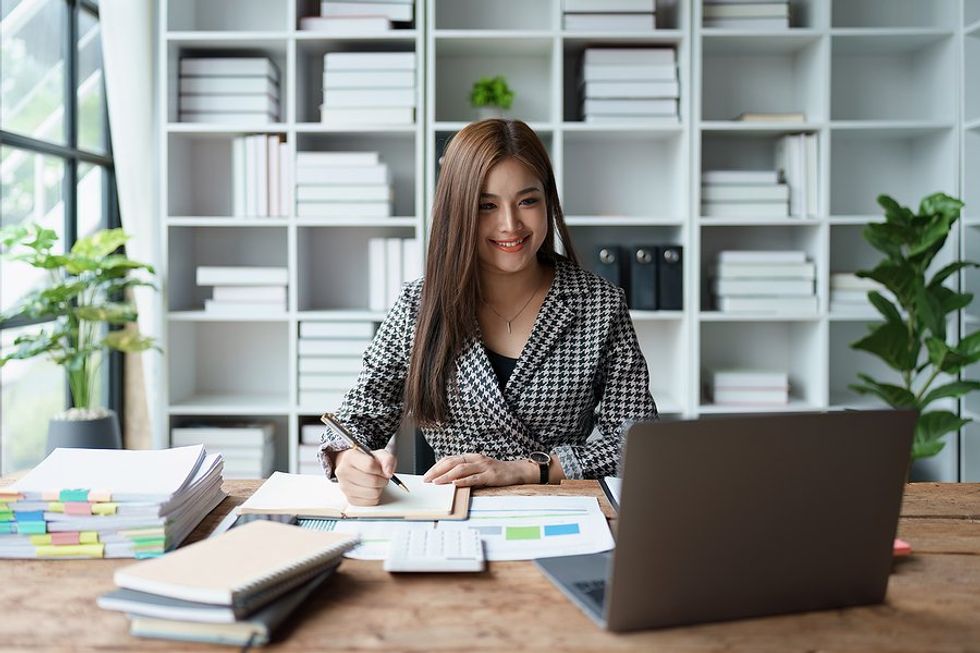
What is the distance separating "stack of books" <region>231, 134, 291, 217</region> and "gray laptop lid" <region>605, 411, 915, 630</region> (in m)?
2.61

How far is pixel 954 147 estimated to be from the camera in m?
3.18

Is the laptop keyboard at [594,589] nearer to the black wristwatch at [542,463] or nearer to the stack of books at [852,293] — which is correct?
the black wristwatch at [542,463]

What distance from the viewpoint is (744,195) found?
3.22m

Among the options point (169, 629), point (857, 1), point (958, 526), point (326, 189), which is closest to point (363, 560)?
point (169, 629)

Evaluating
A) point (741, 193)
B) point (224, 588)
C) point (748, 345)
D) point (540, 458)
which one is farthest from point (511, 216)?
point (748, 345)

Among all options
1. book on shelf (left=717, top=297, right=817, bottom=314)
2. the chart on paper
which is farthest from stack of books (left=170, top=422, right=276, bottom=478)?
the chart on paper

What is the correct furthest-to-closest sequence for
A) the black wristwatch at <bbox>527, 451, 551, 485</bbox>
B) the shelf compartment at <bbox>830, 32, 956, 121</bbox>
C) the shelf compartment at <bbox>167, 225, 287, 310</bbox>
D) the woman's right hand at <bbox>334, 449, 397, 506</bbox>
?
the shelf compartment at <bbox>167, 225, 287, 310</bbox> → the shelf compartment at <bbox>830, 32, 956, 121</bbox> → the black wristwatch at <bbox>527, 451, 551, 485</bbox> → the woman's right hand at <bbox>334, 449, 397, 506</bbox>

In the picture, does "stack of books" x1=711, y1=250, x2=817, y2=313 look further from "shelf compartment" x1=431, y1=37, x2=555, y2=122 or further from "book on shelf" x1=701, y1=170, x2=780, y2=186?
A: "shelf compartment" x1=431, y1=37, x2=555, y2=122

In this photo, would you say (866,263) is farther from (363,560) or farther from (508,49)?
(363,560)

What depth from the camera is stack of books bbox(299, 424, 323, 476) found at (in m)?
3.25

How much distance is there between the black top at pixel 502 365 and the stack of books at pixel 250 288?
1.57 m

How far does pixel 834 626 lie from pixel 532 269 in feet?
3.79

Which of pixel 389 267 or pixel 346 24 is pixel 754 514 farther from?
pixel 346 24

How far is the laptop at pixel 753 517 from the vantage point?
85 cm
